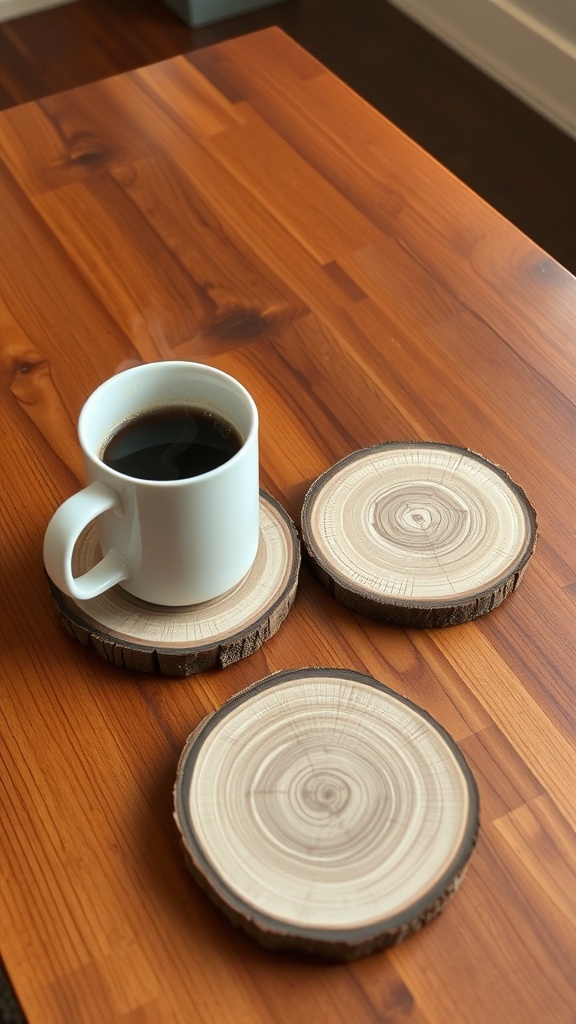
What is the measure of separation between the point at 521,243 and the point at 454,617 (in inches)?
18.4

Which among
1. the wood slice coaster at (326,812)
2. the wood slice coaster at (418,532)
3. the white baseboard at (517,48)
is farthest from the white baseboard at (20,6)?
the wood slice coaster at (326,812)

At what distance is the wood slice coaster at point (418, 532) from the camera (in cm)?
74

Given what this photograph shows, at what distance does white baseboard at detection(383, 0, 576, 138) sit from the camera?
2283 mm

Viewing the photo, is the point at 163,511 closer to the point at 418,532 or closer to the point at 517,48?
the point at 418,532

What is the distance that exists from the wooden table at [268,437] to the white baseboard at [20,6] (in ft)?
5.47

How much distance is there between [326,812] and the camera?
24.7 inches

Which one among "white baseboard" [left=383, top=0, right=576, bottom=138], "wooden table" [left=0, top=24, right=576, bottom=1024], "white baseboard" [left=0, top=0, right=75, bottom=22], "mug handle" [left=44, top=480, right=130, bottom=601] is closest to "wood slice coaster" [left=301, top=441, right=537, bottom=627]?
"wooden table" [left=0, top=24, right=576, bottom=1024]

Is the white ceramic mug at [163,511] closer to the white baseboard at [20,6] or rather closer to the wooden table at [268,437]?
the wooden table at [268,437]

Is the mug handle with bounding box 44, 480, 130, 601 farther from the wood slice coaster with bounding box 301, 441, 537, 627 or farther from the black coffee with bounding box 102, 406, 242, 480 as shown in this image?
the wood slice coaster with bounding box 301, 441, 537, 627

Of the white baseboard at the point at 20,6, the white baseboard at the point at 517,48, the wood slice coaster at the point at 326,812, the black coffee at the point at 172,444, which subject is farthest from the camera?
the white baseboard at the point at 20,6

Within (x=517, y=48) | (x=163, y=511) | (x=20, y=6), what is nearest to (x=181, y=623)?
(x=163, y=511)

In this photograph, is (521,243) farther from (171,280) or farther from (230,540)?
(230,540)

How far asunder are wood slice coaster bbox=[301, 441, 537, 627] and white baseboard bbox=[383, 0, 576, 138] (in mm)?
1768

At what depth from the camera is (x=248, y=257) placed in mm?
1031
